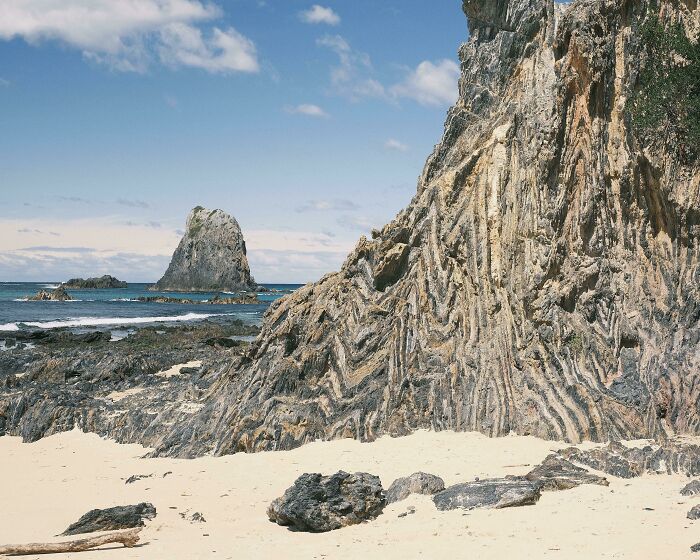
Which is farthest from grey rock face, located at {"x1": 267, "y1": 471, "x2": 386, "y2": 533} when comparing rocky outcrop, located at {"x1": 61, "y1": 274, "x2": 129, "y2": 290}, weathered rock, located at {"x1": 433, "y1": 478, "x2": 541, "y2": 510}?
rocky outcrop, located at {"x1": 61, "y1": 274, "x2": 129, "y2": 290}

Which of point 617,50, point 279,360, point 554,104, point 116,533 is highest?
point 617,50

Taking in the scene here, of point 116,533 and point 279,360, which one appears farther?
point 279,360

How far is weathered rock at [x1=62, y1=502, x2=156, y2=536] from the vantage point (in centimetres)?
1073

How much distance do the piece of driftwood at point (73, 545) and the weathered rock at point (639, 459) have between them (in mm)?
7349

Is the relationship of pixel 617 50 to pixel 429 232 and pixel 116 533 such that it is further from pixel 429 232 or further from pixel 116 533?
pixel 116 533

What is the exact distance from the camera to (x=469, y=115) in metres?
17.8

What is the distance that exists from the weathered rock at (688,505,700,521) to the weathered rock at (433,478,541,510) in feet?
6.86

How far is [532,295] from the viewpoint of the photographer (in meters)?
14.8

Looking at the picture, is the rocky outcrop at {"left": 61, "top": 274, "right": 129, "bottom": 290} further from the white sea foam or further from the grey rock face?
the grey rock face

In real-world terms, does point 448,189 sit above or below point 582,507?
above

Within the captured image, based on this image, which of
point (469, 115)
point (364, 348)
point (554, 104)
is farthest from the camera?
point (469, 115)

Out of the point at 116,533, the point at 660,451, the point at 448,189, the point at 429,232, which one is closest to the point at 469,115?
the point at 448,189

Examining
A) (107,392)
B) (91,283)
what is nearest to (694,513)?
(107,392)

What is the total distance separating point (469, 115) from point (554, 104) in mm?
3037
